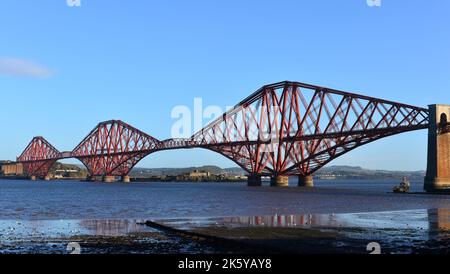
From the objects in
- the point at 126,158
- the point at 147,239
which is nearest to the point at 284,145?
the point at 126,158

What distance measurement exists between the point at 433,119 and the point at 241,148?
56.3m

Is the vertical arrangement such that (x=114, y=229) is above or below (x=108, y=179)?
above

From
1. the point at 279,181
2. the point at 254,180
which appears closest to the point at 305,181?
the point at 279,181

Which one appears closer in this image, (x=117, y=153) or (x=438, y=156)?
(x=438, y=156)

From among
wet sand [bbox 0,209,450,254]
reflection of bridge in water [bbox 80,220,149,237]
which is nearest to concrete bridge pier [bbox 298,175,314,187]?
wet sand [bbox 0,209,450,254]

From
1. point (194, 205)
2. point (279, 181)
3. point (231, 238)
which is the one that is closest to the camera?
point (231, 238)

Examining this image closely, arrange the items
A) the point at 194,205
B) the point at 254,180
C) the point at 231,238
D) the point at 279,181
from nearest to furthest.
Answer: the point at 231,238, the point at 194,205, the point at 279,181, the point at 254,180

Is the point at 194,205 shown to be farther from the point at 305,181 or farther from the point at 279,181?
the point at 305,181

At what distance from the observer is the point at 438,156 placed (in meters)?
73.9

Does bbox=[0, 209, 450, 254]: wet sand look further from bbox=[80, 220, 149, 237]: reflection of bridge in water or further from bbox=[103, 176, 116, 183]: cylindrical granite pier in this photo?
bbox=[103, 176, 116, 183]: cylindrical granite pier

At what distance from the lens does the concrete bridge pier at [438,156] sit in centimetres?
7444

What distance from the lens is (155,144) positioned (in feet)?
543

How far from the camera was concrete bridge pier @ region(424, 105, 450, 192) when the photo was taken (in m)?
74.4
